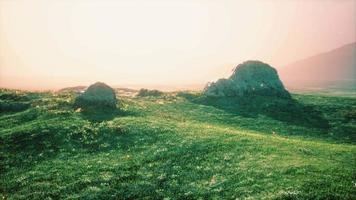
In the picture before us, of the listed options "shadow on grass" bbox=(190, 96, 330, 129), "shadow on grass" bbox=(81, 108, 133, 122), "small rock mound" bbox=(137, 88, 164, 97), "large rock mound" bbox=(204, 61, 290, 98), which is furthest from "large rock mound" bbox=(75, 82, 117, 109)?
"large rock mound" bbox=(204, 61, 290, 98)

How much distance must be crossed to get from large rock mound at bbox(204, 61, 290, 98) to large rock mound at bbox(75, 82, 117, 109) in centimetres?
2242

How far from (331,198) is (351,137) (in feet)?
92.9

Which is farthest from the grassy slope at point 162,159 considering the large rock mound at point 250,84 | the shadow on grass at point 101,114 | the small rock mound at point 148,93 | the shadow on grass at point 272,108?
the small rock mound at point 148,93

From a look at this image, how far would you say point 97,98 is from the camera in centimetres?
5531

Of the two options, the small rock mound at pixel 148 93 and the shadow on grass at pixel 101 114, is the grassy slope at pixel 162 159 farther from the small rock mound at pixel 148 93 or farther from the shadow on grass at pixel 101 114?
the small rock mound at pixel 148 93

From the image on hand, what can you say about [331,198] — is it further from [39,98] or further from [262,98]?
[39,98]

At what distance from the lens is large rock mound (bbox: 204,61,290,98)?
71750 millimetres

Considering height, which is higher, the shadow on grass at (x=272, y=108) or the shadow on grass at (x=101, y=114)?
the shadow on grass at (x=272, y=108)

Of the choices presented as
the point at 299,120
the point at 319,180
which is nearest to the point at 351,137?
the point at 299,120

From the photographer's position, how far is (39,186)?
99.5 ft

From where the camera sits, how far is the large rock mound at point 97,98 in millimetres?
55125

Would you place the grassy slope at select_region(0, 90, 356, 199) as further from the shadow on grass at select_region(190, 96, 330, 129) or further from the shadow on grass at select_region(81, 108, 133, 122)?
the shadow on grass at select_region(190, 96, 330, 129)

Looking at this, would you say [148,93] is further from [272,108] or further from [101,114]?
[272,108]

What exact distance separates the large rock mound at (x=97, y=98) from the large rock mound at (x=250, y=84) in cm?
2242
